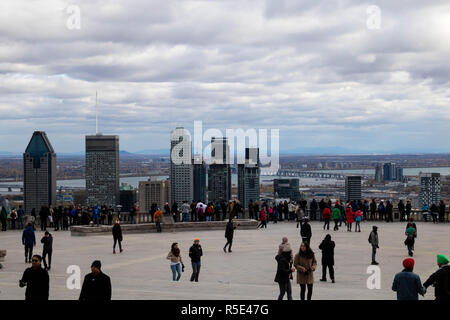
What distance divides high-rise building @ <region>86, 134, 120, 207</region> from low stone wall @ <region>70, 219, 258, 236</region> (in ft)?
170

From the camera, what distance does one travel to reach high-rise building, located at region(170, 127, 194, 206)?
3324 inches

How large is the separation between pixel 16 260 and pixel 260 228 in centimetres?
1328

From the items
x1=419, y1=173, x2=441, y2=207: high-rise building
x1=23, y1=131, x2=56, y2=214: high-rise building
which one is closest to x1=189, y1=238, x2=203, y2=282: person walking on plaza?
x1=419, y1=173, x2=441, y2=207: high-rise building

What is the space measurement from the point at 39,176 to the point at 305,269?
78052 millimetres

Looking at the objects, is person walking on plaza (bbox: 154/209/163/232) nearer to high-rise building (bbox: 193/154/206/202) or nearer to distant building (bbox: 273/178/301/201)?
distant building (bbox: 273/178/301/201)

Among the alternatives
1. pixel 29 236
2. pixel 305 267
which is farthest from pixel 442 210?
pixel 305 267

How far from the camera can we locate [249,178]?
7950 cm

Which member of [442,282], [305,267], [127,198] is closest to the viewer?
[442,282]

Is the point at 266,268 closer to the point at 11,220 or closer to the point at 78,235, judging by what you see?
the point at 78,235

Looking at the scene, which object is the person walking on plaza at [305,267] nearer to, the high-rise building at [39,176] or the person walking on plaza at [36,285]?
the person walking on plaza at [36,285]

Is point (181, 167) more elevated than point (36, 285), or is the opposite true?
point (181, 167)

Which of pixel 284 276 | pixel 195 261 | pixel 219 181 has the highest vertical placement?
pixel 219 181

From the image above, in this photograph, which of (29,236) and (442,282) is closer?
(442,282)

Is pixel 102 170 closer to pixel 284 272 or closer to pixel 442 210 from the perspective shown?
pixel 442 210
